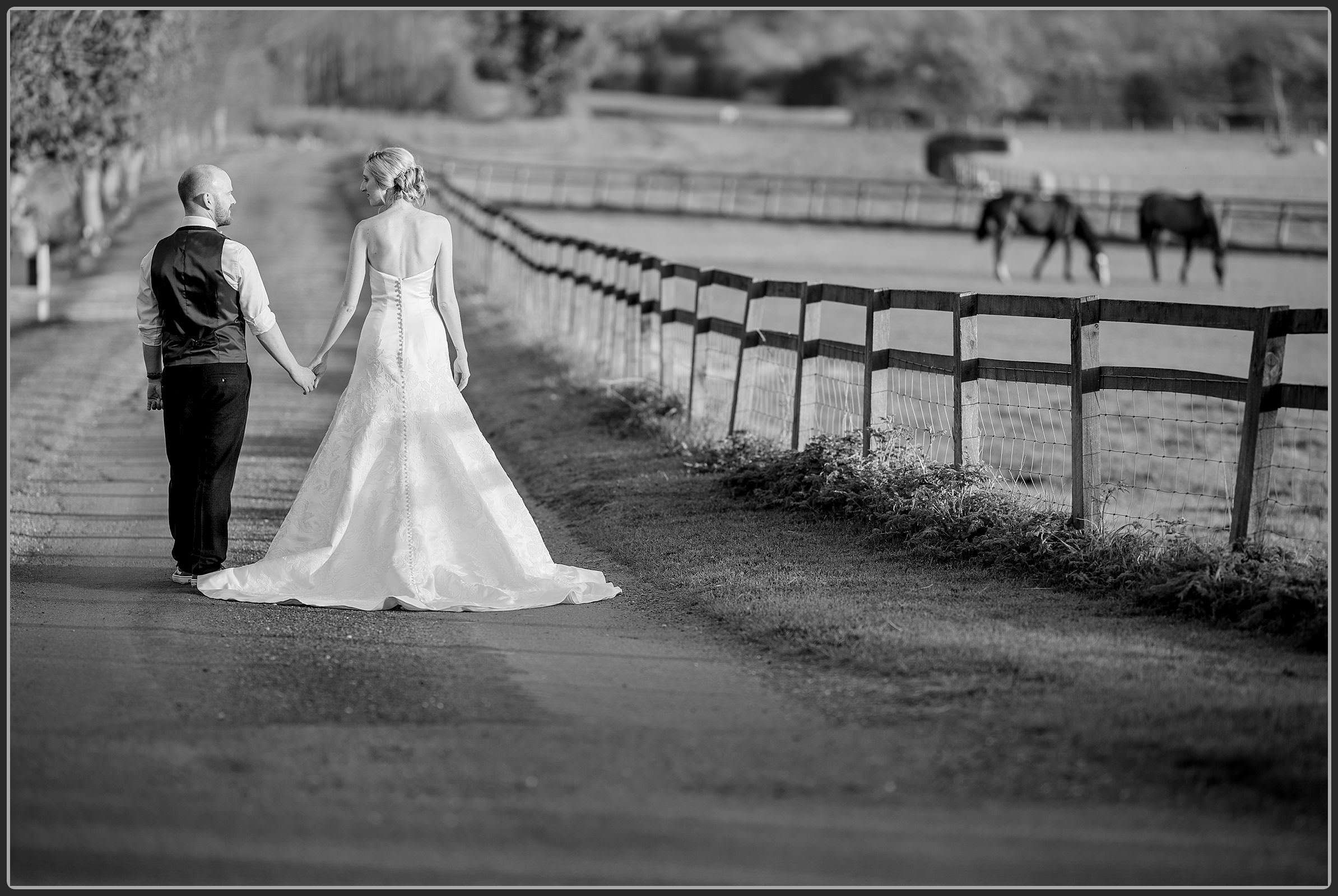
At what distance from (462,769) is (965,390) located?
15.9 ft

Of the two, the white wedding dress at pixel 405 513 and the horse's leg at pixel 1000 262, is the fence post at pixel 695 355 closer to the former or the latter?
the white wedding dress at pixel 405 513

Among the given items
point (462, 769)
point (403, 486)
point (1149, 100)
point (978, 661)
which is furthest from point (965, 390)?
point (1149, 100)

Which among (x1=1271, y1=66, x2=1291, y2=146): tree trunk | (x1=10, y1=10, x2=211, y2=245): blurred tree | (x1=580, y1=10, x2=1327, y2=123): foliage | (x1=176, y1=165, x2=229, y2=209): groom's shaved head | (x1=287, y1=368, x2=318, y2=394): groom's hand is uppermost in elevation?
(x1=580, y1=10, x2=1327, y2=123): foliage

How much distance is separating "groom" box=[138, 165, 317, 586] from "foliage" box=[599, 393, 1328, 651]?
10.9 ft

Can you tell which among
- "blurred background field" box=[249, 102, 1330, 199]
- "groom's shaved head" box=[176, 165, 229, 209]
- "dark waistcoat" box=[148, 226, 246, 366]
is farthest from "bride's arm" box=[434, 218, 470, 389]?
"blurred background field" box=[249, 102, 1330, 199]

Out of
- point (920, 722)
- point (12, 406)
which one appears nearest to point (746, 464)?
point (920, 722)

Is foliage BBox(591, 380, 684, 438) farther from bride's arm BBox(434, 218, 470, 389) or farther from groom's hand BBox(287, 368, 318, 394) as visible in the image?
groom's hand BBox(287, 368, 318, 394)

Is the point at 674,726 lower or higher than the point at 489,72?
lower

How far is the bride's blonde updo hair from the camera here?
7406 millimetres

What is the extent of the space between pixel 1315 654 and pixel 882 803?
248 centimetres

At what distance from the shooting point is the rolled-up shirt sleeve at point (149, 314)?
7.38m

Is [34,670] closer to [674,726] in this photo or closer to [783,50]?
[674,726]

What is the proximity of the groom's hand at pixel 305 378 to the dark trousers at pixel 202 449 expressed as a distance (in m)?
0.33

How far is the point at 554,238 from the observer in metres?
19.0
